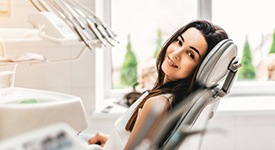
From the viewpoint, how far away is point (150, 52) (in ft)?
6.46

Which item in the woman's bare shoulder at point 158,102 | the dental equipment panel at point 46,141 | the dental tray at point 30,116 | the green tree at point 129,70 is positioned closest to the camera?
the dental equipment panel at point 46,141

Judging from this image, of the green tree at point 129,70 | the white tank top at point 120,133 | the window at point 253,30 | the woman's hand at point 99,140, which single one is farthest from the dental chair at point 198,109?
the window at point 253,30

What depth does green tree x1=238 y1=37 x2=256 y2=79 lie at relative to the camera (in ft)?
6.69

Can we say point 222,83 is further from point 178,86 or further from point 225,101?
point 225,101

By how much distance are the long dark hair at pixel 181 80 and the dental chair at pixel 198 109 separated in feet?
0.05

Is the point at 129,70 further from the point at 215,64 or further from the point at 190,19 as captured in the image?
the point at 215,64

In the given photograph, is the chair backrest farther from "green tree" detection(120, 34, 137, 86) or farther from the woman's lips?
"green tree" detection(120, 34, 137, 86)

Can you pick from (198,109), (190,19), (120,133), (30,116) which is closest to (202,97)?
(198,109)

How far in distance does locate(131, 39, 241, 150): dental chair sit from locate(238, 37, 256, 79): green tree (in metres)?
1.31

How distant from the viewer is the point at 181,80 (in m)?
0.73

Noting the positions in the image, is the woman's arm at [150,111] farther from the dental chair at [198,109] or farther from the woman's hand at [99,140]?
the woman's hand at [99,140]

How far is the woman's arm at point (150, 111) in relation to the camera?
0.62 m

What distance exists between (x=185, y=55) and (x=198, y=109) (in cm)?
11

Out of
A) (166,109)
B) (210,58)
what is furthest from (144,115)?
(210,58)
